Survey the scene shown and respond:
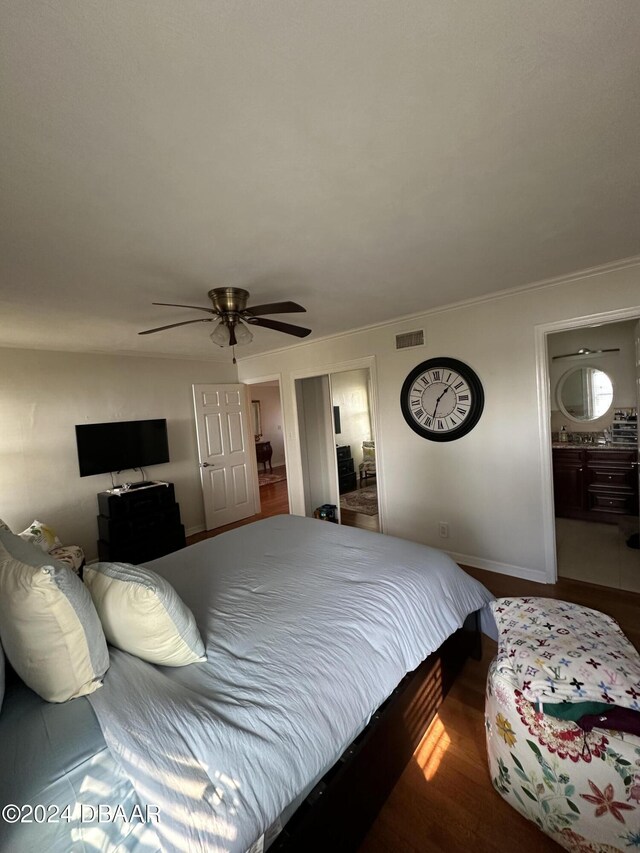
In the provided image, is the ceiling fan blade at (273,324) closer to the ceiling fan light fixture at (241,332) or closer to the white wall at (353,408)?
the ceiling fan light fixture at (241,332)

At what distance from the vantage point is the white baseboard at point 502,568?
2.81 meters

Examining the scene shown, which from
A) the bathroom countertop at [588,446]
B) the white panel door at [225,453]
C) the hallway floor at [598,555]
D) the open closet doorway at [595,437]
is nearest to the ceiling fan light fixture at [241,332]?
the white panel door at [225,453]

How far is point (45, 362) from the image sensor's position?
355 cm

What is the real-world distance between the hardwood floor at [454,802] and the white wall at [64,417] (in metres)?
3.80

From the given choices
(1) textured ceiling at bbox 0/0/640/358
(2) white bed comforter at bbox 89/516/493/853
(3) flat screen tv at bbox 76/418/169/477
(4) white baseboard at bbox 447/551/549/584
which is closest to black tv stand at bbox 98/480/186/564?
(3) flat screen tv at bbox 76/418/169/477

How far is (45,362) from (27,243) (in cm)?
247

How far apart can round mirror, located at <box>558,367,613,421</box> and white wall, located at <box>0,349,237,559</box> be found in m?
5.29

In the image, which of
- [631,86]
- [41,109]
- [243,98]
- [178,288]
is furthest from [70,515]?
[631,86]

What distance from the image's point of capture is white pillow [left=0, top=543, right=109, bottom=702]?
97cm

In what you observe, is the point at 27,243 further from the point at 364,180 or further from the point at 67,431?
the point at 67,431

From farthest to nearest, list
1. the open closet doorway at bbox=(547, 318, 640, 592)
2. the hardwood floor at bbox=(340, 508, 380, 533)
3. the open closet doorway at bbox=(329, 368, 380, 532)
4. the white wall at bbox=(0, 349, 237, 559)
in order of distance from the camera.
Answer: the open closet doorway at bbox=(329, 368, 380, 532) → the hardwood floor at bbox=(340, 508, 380, 533) → the open closet doorway at bbox=(547, 318, 640, 592) → the white wall at bbox=(0, 349, 237, 559)

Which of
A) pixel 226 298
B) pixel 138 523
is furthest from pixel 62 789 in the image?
pixel 138 523

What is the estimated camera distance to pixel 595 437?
4.32m

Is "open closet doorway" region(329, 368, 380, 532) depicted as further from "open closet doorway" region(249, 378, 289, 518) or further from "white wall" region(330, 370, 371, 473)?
"open closet doorway" region(249, 378, 289, 518)
